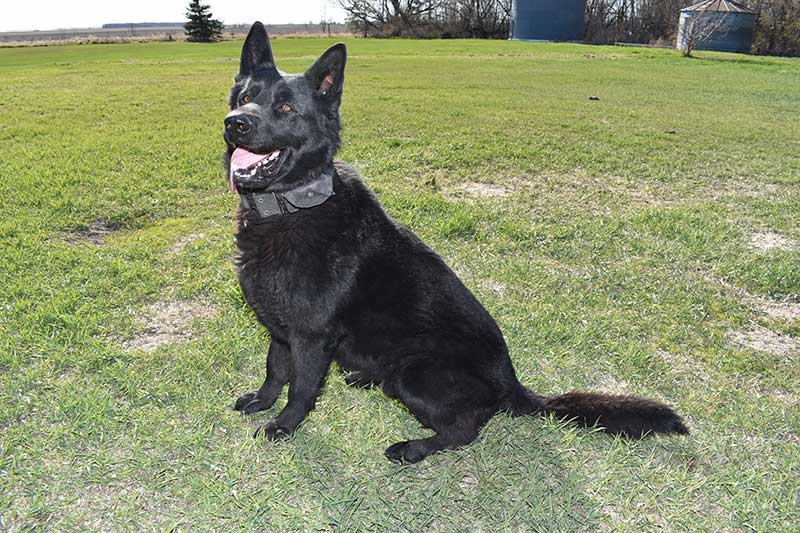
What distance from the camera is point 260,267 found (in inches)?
100

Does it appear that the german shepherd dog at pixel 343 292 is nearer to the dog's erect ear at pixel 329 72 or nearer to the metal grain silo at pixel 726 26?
the dog's erect ear at pixel 329 72

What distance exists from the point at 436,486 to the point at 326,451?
55 cm

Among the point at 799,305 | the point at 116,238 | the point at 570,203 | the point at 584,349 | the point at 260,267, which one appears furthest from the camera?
the point at 570,203

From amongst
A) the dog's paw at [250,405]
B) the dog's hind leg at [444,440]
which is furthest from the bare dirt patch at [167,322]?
the dog's hind leg at [444,440]

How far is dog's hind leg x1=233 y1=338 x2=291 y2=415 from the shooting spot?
112 inches

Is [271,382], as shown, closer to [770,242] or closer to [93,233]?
[93,233]

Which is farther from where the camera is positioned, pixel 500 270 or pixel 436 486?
pixel 500 270

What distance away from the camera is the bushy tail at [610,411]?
2389 mm

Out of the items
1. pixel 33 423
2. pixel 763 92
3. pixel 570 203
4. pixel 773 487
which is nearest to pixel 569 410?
pixel 773 487

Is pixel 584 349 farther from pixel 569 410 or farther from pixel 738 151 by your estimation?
pixel 738 151

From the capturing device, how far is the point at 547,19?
5250 centimetres

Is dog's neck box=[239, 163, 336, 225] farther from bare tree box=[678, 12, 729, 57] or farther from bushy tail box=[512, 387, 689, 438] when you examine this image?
bare tree box=[678, 12, 729, 57]

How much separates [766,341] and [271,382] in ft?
10.5

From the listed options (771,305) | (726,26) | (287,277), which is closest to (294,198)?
(287,277)
